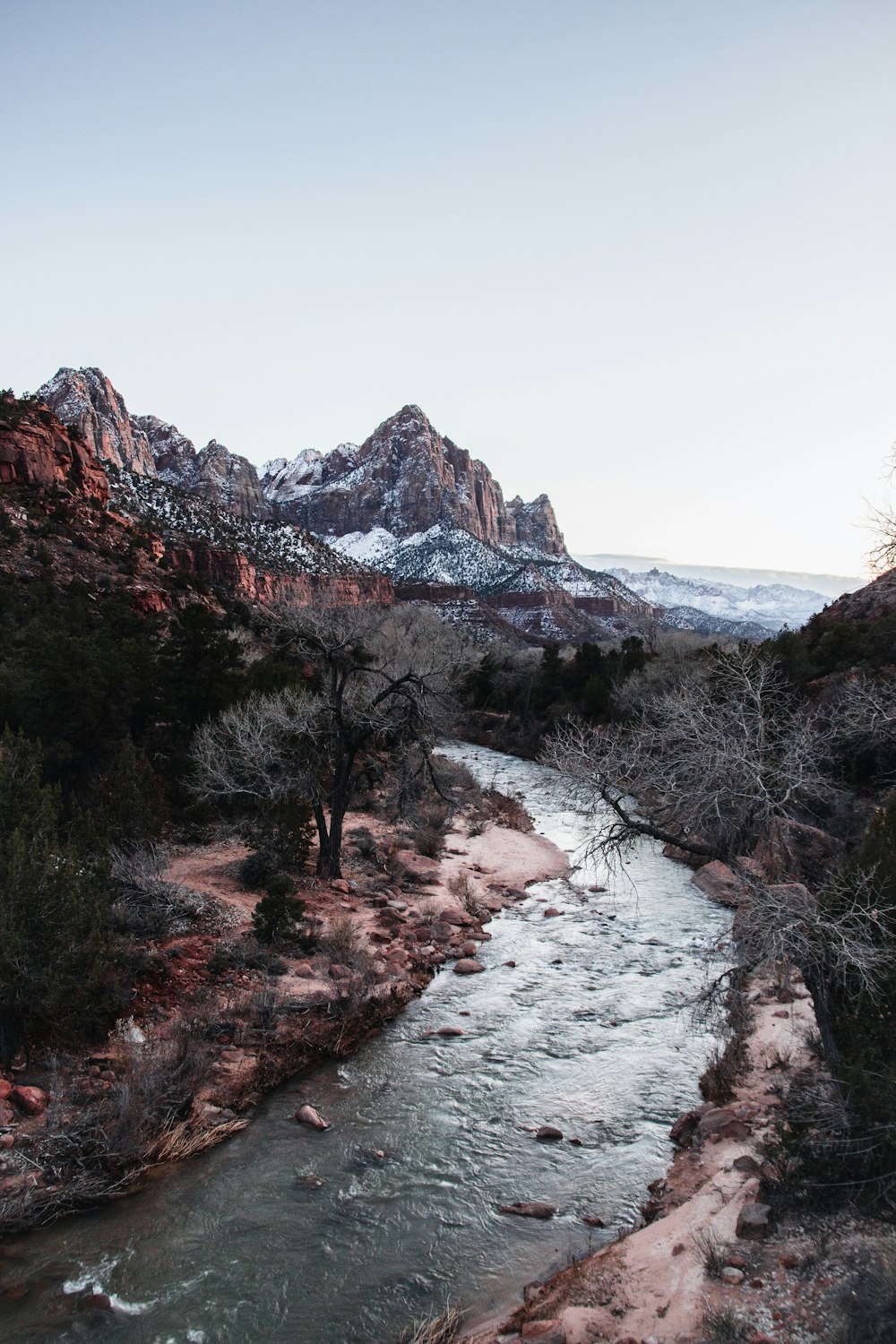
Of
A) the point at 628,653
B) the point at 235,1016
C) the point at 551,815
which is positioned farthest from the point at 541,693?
the point at 235,1016

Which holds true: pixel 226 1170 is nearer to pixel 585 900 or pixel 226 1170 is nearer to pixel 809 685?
pixel 585 900

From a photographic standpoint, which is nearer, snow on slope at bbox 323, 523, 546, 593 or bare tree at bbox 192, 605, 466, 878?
bare tree at bbox 192, 605, 466, 878

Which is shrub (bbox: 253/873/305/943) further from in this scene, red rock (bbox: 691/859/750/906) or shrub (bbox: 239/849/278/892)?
red rock (bbox: 691/859/750/906)

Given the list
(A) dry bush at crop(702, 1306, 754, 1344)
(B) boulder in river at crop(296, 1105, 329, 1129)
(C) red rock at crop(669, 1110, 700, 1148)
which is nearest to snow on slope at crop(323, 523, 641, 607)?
(B) boulder in river at crop(296, 1105, 329, 1129)

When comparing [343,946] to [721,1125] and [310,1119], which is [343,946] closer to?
[310,1119]

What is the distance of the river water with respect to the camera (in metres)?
5.50

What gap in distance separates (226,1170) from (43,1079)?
83.7 inches

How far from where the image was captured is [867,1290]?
4.11 m

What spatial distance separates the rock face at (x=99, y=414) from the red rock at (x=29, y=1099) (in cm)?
10999

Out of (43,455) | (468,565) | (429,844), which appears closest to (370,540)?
(468,565)

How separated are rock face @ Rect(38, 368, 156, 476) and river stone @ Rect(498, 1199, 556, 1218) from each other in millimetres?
112478

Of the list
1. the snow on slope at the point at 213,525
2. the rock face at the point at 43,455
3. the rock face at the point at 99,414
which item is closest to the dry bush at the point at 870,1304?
the rock face at the point at 43,455

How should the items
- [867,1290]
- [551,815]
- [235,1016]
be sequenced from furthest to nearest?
[551,815]
[235,1016]
[867,1290]

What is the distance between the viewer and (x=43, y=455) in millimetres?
38094
